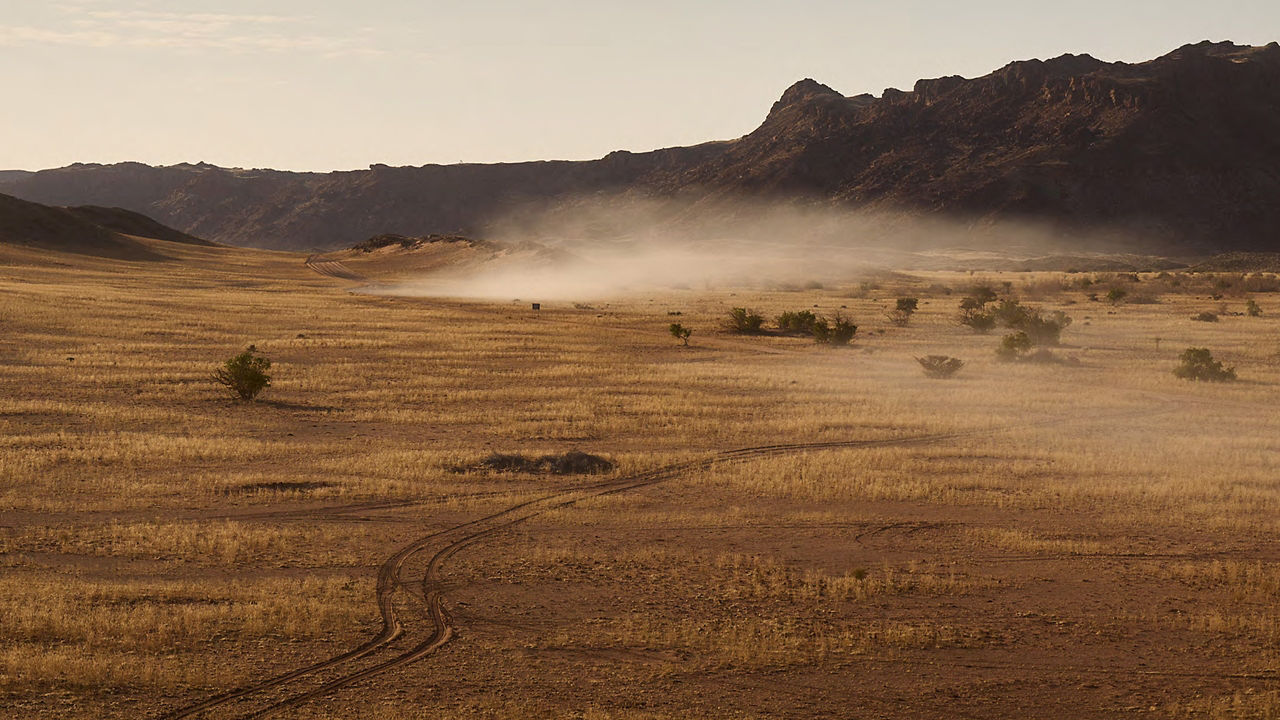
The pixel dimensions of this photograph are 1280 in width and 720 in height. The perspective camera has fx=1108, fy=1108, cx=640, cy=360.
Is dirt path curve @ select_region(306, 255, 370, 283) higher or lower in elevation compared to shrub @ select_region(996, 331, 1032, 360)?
higher

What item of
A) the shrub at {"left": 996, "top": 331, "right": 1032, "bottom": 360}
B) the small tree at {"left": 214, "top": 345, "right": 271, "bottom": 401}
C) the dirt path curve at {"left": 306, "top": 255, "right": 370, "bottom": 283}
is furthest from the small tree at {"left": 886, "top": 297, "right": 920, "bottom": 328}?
the dirt path curve at {"left": 306, "top": 255, "right": 370, "bottom": 283}

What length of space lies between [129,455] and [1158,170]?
181351 millimetres

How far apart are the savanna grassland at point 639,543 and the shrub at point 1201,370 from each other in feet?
1.97

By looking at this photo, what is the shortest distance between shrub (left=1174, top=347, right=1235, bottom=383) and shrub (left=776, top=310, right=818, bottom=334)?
19.6 m

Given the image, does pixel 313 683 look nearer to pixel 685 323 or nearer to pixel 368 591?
pixel 368 591

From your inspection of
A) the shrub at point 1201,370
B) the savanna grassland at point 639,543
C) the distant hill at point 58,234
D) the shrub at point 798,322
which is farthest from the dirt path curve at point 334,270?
the shrub at point 1201,370

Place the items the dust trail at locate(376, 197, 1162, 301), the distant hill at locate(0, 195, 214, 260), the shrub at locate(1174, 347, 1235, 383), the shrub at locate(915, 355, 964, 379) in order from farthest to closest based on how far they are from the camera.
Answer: the distant hill at locate(0, 195, 214, 260) → the dust trail at locate(376, 197, 1162, 301) → the shrub at locate(915, 355, 964, 379) → the shrub at locate(1174, 347, 1235, 383)

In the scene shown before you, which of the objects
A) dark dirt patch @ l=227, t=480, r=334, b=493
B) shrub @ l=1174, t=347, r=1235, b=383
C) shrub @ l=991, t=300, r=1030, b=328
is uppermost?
shrub @ l=991, t=300, r=1030, b=328

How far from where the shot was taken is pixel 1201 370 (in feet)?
116

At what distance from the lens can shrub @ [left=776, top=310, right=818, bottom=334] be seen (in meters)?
53.4

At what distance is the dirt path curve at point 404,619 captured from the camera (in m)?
11.0

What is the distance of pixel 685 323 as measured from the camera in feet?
193

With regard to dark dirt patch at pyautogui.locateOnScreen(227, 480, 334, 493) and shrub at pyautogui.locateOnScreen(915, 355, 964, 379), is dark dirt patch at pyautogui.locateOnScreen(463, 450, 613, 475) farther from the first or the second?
shrub at pyautogui.locateOnScreen(915, 355, 964, 379)

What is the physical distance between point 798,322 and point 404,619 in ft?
141
